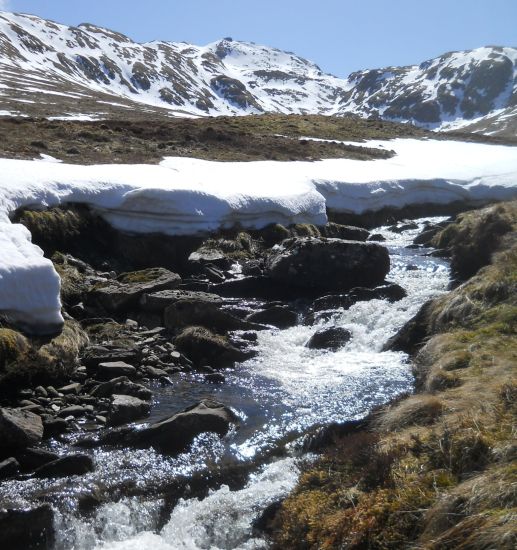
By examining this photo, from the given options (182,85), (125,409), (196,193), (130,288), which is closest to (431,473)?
(125,409)

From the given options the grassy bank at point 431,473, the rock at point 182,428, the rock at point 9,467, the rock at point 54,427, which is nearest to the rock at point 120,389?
the rock at point 182,428

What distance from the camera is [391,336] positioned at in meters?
16.8

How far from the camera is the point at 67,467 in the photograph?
1005cm

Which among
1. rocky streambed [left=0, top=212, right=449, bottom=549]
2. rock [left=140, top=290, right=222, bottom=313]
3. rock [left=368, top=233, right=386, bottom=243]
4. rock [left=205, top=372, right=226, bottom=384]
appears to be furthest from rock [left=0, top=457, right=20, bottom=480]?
rock [left=368, top=233, right=386, bottom=243]

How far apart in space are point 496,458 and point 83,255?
1652 centimetres

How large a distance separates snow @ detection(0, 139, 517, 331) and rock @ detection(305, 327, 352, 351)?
6.62 meters

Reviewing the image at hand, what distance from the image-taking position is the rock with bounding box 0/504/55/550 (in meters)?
8.47

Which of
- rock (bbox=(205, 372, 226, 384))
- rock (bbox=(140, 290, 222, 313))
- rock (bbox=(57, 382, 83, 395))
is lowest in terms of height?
rock (bbox=(205, 372, 226, 384))

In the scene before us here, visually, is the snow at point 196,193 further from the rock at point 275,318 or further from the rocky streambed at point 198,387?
the rock at point 275,318

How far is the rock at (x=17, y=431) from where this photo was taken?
1034cm

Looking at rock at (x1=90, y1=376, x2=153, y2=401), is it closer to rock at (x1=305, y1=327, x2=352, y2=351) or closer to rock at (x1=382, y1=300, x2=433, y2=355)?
rock at (x1=305, y1=327, x2=352, y2=351)

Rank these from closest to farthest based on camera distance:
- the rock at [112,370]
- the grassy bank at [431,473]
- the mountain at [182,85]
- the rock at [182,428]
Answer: the grassy bank at [431,473]
the rock at [182,428]
the rock at [112,370]
the mountain at [182,85]

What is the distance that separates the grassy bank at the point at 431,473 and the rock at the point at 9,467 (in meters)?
4.45

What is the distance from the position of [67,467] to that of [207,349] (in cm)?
617
